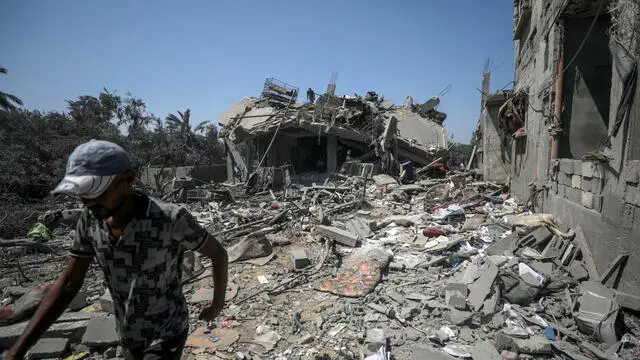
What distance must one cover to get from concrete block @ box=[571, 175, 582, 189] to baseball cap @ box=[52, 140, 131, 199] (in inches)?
237

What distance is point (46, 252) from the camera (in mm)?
7160

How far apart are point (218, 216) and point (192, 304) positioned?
5332 mm

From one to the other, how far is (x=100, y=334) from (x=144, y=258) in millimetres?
2820

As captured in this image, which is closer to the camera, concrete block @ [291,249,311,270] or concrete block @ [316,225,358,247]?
concrete block @ [291,249,311,270]

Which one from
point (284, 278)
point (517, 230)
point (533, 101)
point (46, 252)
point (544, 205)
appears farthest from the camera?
point (533, 101)

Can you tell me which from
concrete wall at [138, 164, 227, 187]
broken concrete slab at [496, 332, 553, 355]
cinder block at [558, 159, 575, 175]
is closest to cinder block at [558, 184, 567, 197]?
cinder block at [558, 159, 575, 175]

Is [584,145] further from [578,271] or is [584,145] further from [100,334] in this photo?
[100,334]

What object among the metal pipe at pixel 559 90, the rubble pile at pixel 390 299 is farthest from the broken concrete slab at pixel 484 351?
the metal pipe at pixel 559 90

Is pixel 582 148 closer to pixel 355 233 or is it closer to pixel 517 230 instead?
pixel 517 230

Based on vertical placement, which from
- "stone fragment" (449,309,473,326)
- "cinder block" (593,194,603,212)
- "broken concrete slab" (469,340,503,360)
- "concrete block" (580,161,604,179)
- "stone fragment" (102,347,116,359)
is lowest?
"stone fragment" (102,347,116,359)

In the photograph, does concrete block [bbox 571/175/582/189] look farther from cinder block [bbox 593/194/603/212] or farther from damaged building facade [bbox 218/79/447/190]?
damaged building facade [bbox 218/79/447/190]

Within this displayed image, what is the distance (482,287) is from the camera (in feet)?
13.3

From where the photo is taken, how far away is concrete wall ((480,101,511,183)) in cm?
1159

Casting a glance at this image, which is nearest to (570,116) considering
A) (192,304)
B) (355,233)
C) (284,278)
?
(355,233)
